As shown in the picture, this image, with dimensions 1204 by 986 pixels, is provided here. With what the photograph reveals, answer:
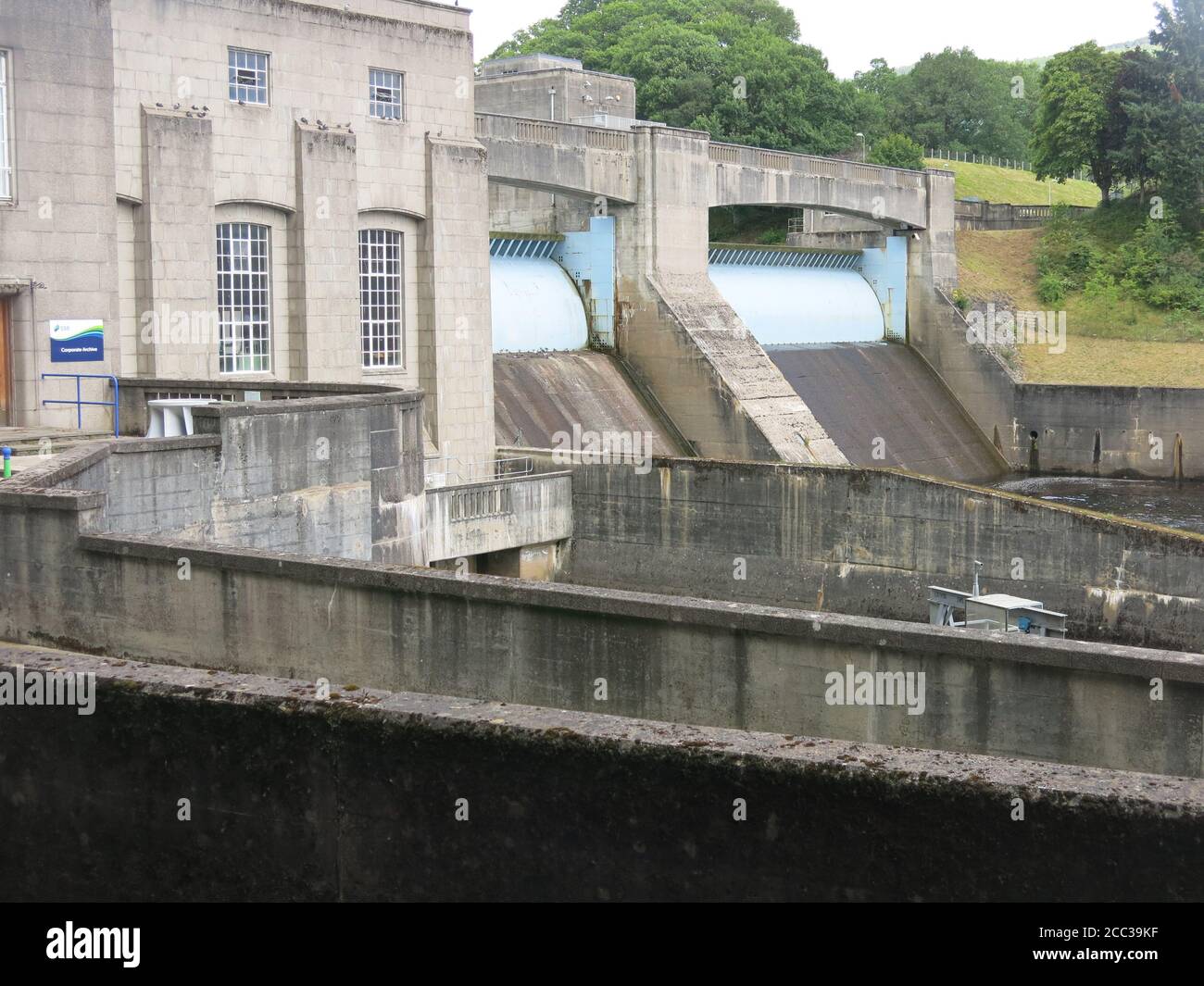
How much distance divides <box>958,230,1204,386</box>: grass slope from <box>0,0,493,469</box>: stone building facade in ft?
75.8

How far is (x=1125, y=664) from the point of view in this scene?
1186 cm

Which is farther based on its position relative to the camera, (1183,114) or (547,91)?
(1183,114)

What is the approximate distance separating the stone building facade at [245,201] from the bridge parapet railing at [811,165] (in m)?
12.1

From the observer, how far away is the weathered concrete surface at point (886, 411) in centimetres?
4038

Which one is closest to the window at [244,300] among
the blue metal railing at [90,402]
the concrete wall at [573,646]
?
the blue metal railing at [90,402]

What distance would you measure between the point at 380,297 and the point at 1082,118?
120 ft

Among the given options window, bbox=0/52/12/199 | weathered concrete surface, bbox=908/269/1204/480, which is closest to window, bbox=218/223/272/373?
window, bbox=0/52/12/199

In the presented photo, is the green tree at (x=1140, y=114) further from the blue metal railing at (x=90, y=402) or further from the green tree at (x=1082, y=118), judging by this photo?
the blue metal railing at (x=90, y=402)

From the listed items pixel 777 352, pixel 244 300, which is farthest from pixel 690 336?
pixel 244 300

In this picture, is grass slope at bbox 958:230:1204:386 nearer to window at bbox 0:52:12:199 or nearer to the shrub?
the shrub

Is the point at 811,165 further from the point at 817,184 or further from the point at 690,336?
the point at 690,336

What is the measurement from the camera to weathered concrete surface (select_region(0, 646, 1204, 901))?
5.41m

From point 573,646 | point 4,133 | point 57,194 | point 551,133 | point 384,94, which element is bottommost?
point 573,646

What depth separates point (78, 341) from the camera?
22.3 m
